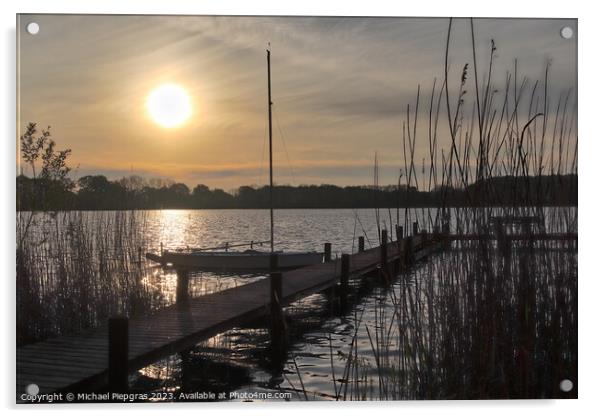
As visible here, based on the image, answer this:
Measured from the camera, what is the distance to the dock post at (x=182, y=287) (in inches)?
246

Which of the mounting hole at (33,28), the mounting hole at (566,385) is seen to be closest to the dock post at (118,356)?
the mounting hole at (33,28)

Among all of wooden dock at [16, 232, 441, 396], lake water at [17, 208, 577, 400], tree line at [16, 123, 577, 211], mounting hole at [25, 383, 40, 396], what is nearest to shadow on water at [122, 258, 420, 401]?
lake water at [17, 208, 577, 400]

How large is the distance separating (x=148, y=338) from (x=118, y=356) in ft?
2.83

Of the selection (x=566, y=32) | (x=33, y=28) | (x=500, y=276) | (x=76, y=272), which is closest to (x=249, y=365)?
(x=76, y=272)

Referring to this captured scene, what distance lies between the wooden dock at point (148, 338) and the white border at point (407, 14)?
20cm

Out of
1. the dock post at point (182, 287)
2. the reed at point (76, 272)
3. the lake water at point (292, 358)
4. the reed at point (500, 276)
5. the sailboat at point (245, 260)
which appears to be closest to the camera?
the reed at point (500, 276)

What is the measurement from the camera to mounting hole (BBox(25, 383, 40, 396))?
12.0ft

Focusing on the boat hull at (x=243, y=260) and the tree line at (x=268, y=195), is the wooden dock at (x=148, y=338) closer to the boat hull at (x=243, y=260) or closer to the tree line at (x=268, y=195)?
the tree line at (x=268, y=195)

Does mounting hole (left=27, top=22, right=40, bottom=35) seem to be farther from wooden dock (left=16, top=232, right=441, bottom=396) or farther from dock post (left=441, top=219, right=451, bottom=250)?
dock post (left=441, top=219, right=451, bottom=250)

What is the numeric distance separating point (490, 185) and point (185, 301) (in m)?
3.39

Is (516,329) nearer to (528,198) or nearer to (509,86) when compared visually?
(528,198)

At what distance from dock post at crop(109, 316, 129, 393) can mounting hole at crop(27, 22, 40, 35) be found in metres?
1.70

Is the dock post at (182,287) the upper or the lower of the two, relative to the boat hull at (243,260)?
upper
